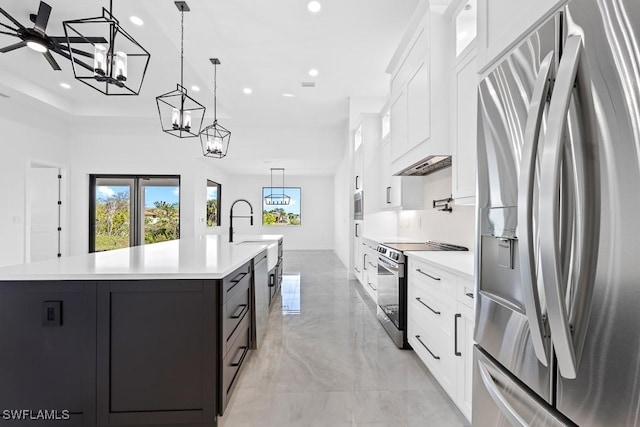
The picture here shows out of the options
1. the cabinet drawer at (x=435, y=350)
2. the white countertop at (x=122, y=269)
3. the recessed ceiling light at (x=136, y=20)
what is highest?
the recessed ceiling light at (x=136, y=20)

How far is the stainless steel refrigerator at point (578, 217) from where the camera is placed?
0.62 m

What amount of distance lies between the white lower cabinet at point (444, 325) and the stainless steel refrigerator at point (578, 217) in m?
0.83

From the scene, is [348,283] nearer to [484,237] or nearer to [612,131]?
[484,237]

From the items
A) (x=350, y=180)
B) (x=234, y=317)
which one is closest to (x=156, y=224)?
(x=350, y=180)

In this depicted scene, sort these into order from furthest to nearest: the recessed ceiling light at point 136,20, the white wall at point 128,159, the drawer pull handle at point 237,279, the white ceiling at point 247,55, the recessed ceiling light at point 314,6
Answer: the white wall at point 128,159 → the recessed ceiling light at point 136,20 → the white ceiling at point 247,55 → the recessed ceiling light at point 314,6 → the drawer pull handle at point 237,279

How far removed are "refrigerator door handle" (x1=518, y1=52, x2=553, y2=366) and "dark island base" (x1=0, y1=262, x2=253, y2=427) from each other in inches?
55.3

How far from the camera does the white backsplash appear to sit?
2782mm

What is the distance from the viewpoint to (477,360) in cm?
118

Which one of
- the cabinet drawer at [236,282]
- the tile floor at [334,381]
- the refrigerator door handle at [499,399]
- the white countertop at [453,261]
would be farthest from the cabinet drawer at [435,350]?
the cabinet drawer at [236,282]

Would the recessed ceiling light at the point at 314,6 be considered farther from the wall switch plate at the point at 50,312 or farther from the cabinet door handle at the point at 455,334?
the wall switch plate at the point at 50,312

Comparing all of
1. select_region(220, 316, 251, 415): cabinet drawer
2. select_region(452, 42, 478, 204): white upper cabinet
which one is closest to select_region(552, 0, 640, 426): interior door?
select_region(452, 42, 478, 204): white upper cabinet

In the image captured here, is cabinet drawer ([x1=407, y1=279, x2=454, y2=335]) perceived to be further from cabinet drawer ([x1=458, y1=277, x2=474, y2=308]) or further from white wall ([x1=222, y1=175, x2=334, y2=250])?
white wall ([x1=222, y1=175, x2=334, y2=250])

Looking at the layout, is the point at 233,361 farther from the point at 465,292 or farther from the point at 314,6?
the point at 314,6

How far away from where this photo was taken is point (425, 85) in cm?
256
